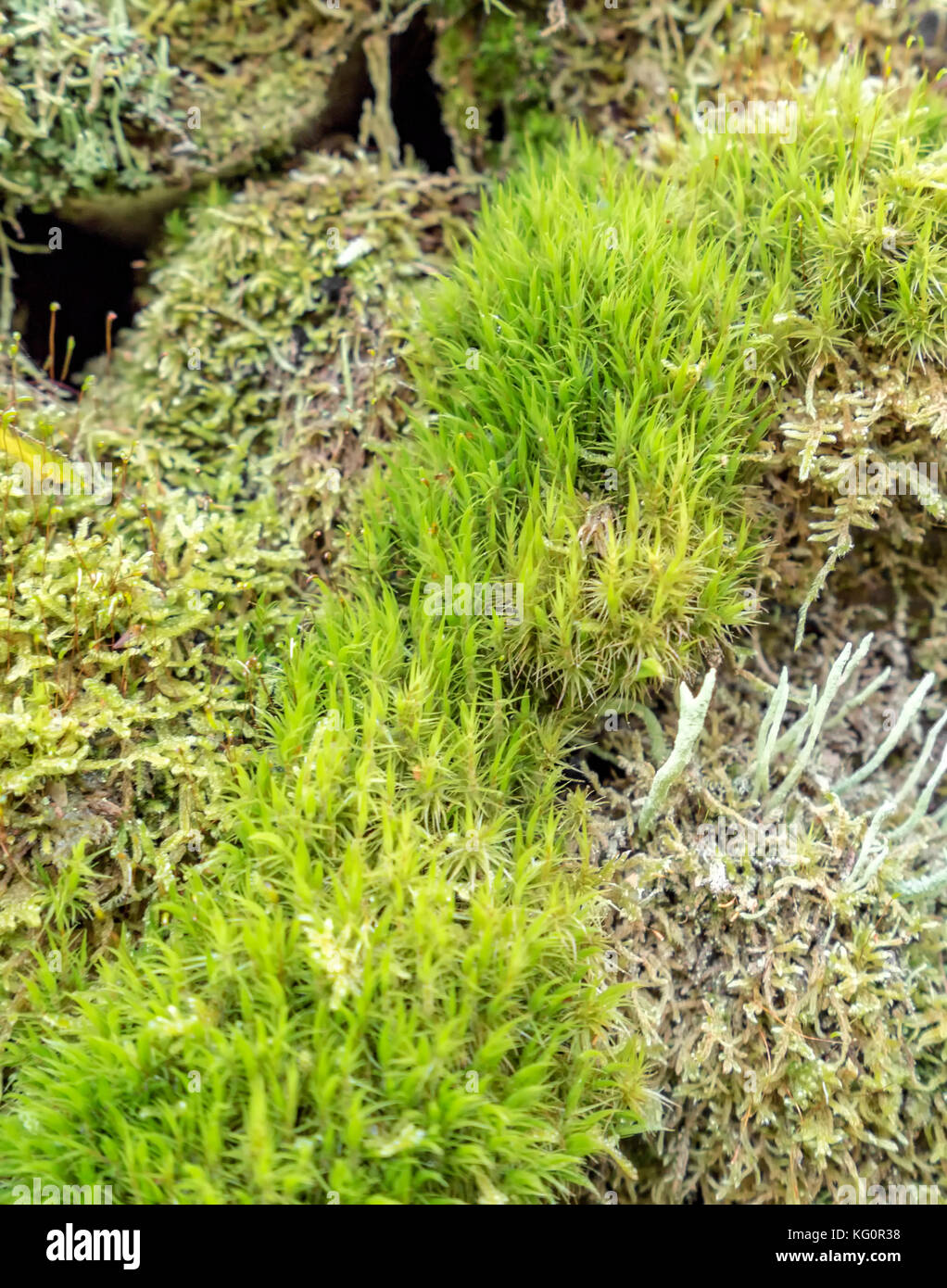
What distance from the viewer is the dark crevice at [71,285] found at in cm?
284

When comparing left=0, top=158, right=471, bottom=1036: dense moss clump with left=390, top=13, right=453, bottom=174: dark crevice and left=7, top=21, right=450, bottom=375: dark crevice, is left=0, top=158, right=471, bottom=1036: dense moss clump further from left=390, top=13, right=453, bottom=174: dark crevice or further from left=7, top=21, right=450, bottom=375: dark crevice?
left=390, top=13, right=453, bottom=174: dark crevice

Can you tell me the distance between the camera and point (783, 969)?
198cm

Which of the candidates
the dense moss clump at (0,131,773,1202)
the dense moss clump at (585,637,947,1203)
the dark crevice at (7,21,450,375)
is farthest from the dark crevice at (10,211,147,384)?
the dense moss clump at (585,637,947,1203)

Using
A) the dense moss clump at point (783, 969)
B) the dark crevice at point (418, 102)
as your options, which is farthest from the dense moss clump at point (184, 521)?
the dense moss clump at point (783, 969)

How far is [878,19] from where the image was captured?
2.82 m

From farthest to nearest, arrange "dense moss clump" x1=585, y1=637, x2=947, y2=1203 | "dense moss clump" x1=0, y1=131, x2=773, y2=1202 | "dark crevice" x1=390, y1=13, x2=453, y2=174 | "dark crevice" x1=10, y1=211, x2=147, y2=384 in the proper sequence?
"dark crevice" x1=390, y1=13, x2=453, y2=174 < "dark crevice" x1=10, y1=211, x2=147, y2=384 < "dense moss clump" x1=585, y1=637, x2=947, y2=1203 < "dense moss clump" x1=0, y1=131, x2=773, y2=1202

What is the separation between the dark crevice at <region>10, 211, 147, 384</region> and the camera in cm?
284

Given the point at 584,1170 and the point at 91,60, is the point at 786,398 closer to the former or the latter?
the point at 584,1170

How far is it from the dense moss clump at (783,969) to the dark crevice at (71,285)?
2.26m

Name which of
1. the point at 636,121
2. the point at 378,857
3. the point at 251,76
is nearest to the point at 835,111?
the point at 636,121

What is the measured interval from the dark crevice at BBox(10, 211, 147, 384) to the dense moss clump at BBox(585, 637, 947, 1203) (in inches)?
88.8

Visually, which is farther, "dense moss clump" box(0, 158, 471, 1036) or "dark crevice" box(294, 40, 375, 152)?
"dark crevice" box(294, 40, 375, 152)

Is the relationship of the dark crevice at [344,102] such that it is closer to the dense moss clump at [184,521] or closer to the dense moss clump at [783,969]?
the dense moss clump at [184,521]

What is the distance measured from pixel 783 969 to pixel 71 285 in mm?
3109
